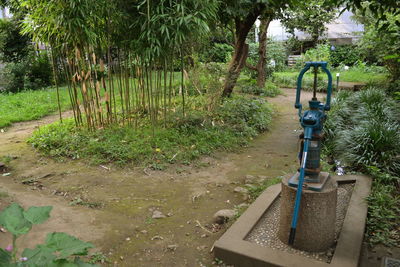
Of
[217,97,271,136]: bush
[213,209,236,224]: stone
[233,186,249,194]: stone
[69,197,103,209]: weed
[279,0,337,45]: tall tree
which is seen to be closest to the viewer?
[213,209,236,224]: stone

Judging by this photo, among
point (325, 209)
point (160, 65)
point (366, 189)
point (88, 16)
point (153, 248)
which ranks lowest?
point (153, 248)

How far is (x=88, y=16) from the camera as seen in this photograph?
523cm

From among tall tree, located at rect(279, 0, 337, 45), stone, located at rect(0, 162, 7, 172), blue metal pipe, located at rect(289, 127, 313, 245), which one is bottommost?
stone, located at rect(0, 162, 7, 172)

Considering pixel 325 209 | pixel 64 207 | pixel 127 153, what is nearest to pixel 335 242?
pixel 325 209

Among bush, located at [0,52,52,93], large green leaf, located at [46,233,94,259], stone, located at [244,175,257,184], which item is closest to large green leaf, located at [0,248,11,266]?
large green leaf, located at [46,233,94,259]

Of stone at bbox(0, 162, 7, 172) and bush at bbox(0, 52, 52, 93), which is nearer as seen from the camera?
stone at bbox(0, 162, 7, 172)

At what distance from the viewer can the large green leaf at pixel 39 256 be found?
0.98 m

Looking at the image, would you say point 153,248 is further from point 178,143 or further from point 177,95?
point 177,95

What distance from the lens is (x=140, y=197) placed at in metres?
4.01

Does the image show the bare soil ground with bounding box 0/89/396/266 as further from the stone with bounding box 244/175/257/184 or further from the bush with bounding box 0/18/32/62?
the bush with bounding box 0/18/32/62

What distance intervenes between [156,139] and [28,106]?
→ 483cm

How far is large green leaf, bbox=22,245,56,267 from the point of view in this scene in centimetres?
98

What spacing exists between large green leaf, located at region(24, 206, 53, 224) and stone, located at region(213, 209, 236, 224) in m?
2.50

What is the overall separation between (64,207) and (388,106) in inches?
230
